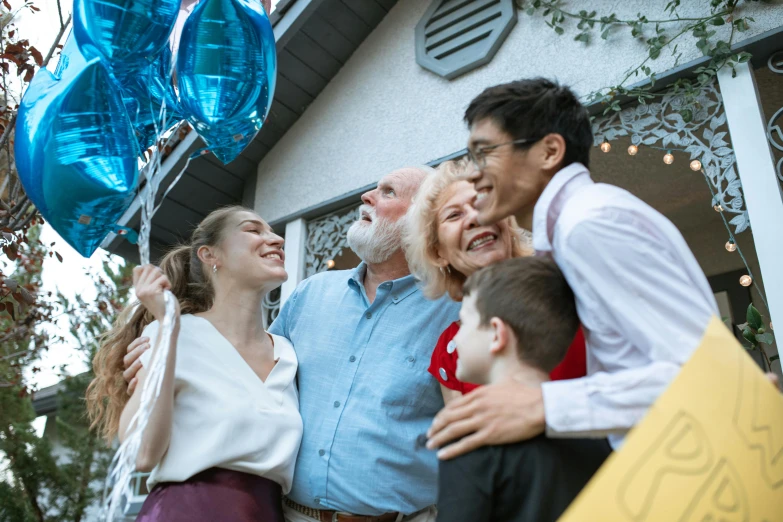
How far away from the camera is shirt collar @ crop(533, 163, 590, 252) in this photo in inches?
49.9

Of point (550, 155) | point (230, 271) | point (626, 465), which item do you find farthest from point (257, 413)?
point (626, 465)

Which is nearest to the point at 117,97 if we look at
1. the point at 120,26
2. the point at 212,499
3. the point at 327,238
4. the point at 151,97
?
the point at 120,26

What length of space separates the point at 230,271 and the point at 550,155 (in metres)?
1.25

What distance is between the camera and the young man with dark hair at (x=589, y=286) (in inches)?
42.2

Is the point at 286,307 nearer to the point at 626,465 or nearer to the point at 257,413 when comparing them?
the point at 257,413

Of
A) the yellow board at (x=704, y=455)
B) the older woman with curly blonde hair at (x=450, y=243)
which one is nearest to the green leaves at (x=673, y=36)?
the older woman with curly blonde hair at (x=450, y=243)

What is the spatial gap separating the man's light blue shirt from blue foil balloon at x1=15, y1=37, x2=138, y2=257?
785mm

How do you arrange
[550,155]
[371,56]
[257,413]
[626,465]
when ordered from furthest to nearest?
[371,56] → [257,413] → [550,155] → [626,465]

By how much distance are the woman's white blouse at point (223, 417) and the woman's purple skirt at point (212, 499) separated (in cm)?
3

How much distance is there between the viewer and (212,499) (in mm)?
1812

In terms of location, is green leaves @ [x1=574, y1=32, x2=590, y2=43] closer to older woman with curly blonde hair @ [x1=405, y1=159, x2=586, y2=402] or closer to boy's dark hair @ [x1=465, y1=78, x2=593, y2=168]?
older woman with curly blonde hair @ [x1=405, y1=159, x2=586, y2=402]

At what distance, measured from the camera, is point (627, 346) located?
1144 mm

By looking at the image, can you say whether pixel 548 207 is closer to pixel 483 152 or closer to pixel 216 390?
pixel 483 152

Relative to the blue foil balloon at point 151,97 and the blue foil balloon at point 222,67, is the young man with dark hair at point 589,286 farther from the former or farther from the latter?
the blue foil balloon at point 151,97
